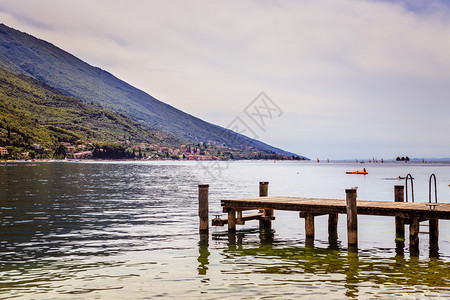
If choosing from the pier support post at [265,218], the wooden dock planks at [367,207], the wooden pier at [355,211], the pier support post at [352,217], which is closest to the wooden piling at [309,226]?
the wooden pier at [355,211]

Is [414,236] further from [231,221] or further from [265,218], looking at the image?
[231,221]

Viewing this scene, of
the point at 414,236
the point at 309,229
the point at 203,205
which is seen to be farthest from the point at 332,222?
the point at 203,205

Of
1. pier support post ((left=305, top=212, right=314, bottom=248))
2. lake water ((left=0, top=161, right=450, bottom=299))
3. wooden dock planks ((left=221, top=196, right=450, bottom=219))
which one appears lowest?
lake water ((left=0, top=161, right=450, bottom=299))

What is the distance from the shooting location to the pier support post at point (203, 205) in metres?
25.0

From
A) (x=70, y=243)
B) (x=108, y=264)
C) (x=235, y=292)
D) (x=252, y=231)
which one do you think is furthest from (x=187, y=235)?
(x=235, y=292)

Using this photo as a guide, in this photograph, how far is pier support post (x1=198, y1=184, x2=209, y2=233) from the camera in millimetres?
25047

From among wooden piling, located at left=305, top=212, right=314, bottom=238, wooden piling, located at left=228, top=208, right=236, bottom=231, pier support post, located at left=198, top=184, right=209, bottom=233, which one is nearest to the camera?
wooden piling, located at left=305, top=212, right=314, bottom=238

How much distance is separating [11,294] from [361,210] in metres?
15.3

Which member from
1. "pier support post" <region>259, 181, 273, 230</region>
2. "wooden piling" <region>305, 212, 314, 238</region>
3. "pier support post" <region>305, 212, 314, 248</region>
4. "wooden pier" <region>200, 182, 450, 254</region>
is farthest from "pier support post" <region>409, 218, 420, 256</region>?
"pier support post" <region>259, 181, 273, 230</region>

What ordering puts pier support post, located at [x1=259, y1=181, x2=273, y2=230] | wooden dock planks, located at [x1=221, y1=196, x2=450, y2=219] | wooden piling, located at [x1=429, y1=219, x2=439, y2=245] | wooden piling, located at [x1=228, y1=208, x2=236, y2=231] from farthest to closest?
1. pier support post, located at [x1=259, y1=181, x2=273, y2=230]
2. wooden piling, located at [x1=228, y1=208, x2=236, y2=231]
3. wooden piling, located at [x1=429, y1=219, x2=439, y2=245]
4. wooden dock planks, located at [x1=221, y1=196, x2=450, y2=219]

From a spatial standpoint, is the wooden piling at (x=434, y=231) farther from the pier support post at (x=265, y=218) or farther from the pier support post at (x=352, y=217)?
the pier support post at (x=265, y=218)

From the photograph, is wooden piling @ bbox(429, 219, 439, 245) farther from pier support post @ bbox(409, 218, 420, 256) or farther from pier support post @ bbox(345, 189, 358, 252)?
pier support post @ bbox(345, 189, 358, 252)

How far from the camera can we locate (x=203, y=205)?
83.2 ft

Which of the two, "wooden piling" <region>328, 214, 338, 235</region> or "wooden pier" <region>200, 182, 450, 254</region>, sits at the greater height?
"wooden pier" <region>200, 182, 450, 254</region>
